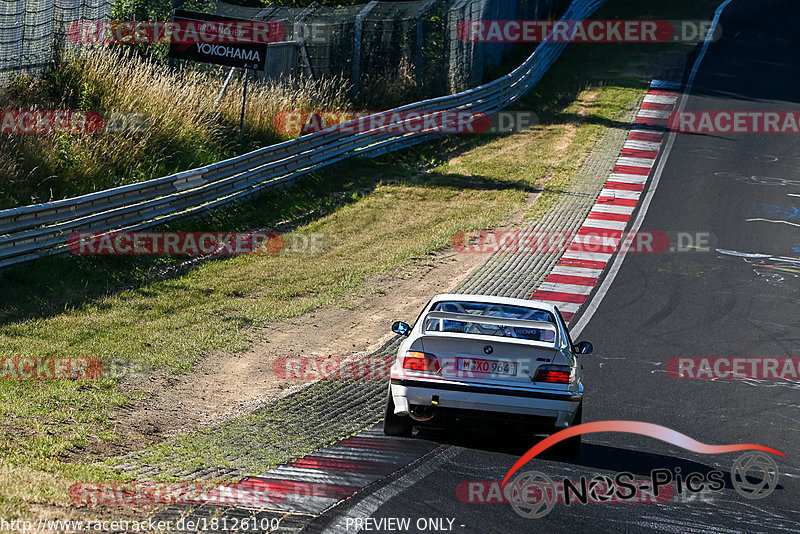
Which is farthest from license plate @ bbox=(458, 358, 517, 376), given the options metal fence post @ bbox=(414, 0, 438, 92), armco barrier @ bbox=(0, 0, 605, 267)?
metal fence post @ bbox=(414, 0, 438, 92)

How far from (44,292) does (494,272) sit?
23.3 feet

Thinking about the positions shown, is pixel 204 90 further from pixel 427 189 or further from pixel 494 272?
pixel 494 272

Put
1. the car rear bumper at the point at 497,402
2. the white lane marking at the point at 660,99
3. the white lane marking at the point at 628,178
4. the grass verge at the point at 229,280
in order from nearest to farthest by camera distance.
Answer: the car rear bumper at the point at 497,402
the grass verge at the point at 229,280
the white lane marking at the point at 628,178
the white lane marking at the point at 660,99

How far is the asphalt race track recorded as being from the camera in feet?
22.9

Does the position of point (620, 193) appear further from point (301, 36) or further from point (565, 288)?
point (301, 36)

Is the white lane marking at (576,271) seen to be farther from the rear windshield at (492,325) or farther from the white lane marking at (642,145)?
the white lane marking at (642,145)

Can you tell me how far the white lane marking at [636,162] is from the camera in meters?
23.5

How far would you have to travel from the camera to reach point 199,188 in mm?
17578

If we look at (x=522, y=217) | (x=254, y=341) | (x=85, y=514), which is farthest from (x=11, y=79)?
(x=85, y=514)

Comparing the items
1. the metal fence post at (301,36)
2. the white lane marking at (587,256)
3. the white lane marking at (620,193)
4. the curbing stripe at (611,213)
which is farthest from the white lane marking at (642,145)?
the metal fence post at (301,36)

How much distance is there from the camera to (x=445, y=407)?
8273 millimetres

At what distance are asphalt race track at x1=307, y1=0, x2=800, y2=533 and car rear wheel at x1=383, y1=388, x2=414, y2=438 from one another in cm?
39

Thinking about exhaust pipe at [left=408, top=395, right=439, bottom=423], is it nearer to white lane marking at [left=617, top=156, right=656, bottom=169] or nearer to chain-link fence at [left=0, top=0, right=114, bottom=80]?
chain-link fence at [left=0, top=0, right=114, bottom=80]

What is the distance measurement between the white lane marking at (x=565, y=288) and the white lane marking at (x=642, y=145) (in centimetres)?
1009
